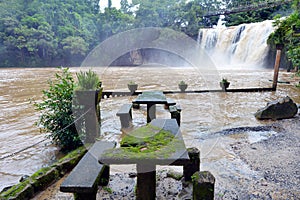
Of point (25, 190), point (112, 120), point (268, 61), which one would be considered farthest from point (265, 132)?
point (268, 61)

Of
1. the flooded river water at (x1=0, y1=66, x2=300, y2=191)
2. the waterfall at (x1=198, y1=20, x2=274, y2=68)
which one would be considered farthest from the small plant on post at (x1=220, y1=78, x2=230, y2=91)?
the waterfall at (x1=198, y1=20, x2=274, y2=68)

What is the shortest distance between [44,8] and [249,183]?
42812mm

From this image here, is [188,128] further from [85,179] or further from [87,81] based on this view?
[85,179]

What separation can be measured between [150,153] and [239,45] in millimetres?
20018

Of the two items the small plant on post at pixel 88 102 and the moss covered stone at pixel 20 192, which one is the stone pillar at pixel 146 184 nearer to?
the moss covered stone at pixel 20 192


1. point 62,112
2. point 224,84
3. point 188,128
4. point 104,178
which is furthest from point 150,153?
point 224,84

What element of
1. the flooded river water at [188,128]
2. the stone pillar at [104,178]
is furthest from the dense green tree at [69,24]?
the stone pillar at [104,178]

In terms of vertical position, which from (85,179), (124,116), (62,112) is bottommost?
(124,116)

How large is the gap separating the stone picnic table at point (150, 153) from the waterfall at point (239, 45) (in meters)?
17.7

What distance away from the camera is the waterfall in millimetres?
17219

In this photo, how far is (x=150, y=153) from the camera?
1.56m

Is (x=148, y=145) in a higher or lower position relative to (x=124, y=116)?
higher

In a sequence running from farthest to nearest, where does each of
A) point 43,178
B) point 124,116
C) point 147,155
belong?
point 124,116
point 43,178
point 147,155

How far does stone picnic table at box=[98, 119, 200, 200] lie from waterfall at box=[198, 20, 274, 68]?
17.7m
